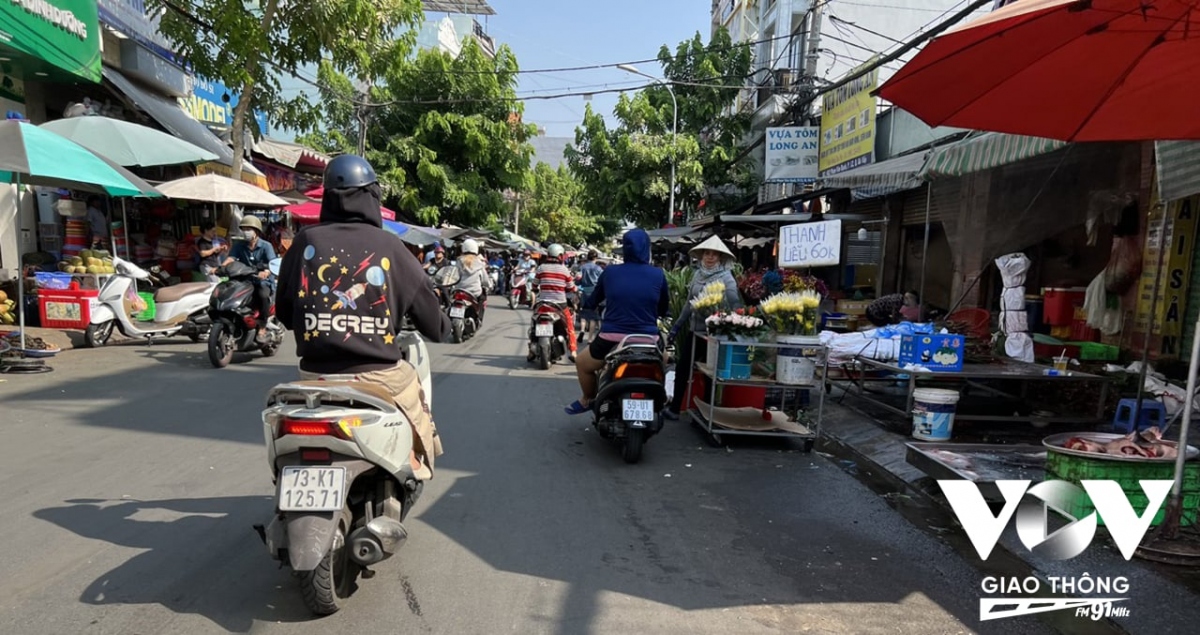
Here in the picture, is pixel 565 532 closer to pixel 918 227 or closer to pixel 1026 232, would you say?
pixel 1026 232

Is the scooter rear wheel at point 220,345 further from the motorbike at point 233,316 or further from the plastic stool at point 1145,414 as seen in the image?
the plastic stool at point 1145,414

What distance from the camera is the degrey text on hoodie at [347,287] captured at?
118 inches

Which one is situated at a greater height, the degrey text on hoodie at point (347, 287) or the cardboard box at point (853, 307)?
the degrey text on hoodie at point (347, 287)

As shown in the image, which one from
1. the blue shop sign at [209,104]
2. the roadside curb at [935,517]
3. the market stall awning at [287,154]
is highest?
the blue shop sign at [209,104]

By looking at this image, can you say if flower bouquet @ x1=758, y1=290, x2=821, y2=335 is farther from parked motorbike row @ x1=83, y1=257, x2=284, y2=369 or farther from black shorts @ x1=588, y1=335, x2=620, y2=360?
parked motorbike row @ x1=83, y1=257, x2=284, y2=369

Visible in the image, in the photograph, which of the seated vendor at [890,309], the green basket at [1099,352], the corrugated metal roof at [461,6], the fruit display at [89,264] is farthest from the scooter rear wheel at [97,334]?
the corrugated metal roof at [461,6]

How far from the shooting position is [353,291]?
301cm

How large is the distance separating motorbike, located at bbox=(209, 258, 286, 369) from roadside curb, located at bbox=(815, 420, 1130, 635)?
630cm

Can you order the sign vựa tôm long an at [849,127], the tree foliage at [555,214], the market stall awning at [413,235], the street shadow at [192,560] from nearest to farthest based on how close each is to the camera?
1. the street shadow at [192,560]
2. the sign vựa tôm long an at [849,127]
3. the market stall awning at [413,235]
4. the tree foliage at [555,214]

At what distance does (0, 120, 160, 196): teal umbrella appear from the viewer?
21.6 feet

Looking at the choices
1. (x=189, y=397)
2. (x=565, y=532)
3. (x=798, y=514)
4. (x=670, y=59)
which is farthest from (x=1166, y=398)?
(x=670, y=59)

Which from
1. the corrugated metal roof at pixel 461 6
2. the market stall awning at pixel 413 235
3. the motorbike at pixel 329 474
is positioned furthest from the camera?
the corrugated metal roof at pixel 461 6

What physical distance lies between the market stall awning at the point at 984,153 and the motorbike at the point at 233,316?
24.6 feet

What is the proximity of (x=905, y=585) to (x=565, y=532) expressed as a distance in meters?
1.73
